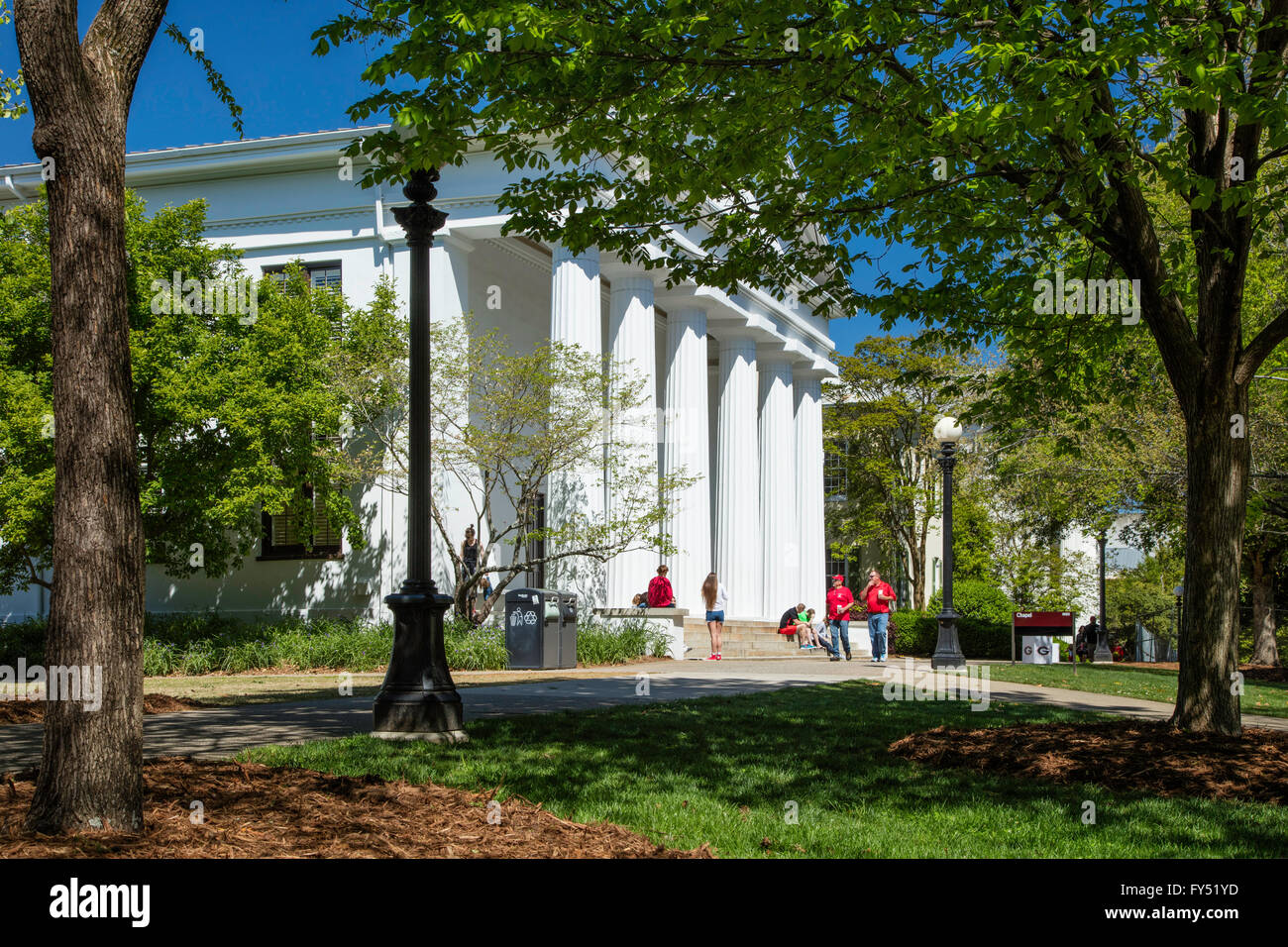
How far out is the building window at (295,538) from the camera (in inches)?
1009

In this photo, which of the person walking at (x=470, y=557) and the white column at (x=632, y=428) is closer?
the person walking at (x=470, y=557)

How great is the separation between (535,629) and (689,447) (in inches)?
391

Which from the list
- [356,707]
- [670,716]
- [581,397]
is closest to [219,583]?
[581,397]

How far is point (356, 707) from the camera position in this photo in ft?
39.6

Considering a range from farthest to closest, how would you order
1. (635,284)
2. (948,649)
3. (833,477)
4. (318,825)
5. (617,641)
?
1. (833,477)
2. (635,284)
3. (617,641)
4. (948,649)
5. (318,825)

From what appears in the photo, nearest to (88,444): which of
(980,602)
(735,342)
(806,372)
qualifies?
(735,342)

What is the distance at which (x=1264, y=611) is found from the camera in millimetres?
33969

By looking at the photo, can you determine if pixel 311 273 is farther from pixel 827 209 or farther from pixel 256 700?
pixel 827 209

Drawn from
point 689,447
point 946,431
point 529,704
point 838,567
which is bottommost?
point 529,704

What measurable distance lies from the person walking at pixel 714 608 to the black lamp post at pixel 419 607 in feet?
54.2

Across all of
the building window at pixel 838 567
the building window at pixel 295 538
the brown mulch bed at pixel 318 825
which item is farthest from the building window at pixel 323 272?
the building window at pixel 838 567

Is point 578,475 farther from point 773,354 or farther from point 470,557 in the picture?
point 773,354

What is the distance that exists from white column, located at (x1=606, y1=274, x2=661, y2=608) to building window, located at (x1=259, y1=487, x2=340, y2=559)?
6291 millimetres

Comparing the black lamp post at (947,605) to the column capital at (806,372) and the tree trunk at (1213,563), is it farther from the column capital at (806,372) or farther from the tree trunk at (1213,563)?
the column capital at (806,372)
